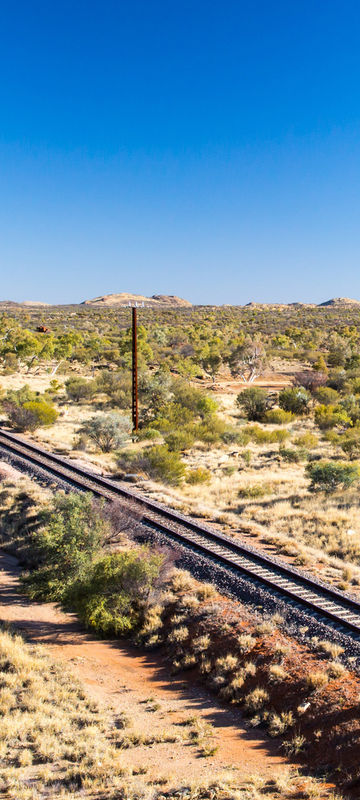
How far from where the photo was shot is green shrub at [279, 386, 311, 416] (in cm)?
4344

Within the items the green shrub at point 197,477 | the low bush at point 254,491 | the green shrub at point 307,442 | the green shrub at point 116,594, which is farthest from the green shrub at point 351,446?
the green shrub at point 116,594

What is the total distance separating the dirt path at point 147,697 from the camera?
848cm

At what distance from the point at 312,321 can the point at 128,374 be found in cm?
7164

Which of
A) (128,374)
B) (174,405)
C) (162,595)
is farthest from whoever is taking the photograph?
(128,374)

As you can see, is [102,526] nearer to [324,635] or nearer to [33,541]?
[33,541]

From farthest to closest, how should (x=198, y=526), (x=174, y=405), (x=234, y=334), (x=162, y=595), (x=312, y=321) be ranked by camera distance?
(x=312, y=321) < (x=234, y=334) < (x=174, y=405) < (x=198, y=526) < (x=162, y=595)

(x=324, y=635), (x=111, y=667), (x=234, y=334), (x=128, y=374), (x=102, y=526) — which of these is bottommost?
(x=111, y=667)

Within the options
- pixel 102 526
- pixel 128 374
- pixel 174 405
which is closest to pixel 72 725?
pixel 102 526

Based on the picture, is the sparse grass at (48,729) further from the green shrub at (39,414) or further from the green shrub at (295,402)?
the green shrub at (295,402)

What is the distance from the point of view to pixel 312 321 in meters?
110

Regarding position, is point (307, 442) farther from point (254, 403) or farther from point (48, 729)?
point (48, 729)

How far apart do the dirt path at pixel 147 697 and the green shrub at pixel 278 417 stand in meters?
28.2

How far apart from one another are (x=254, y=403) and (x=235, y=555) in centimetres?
2732

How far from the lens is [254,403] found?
139 ft
